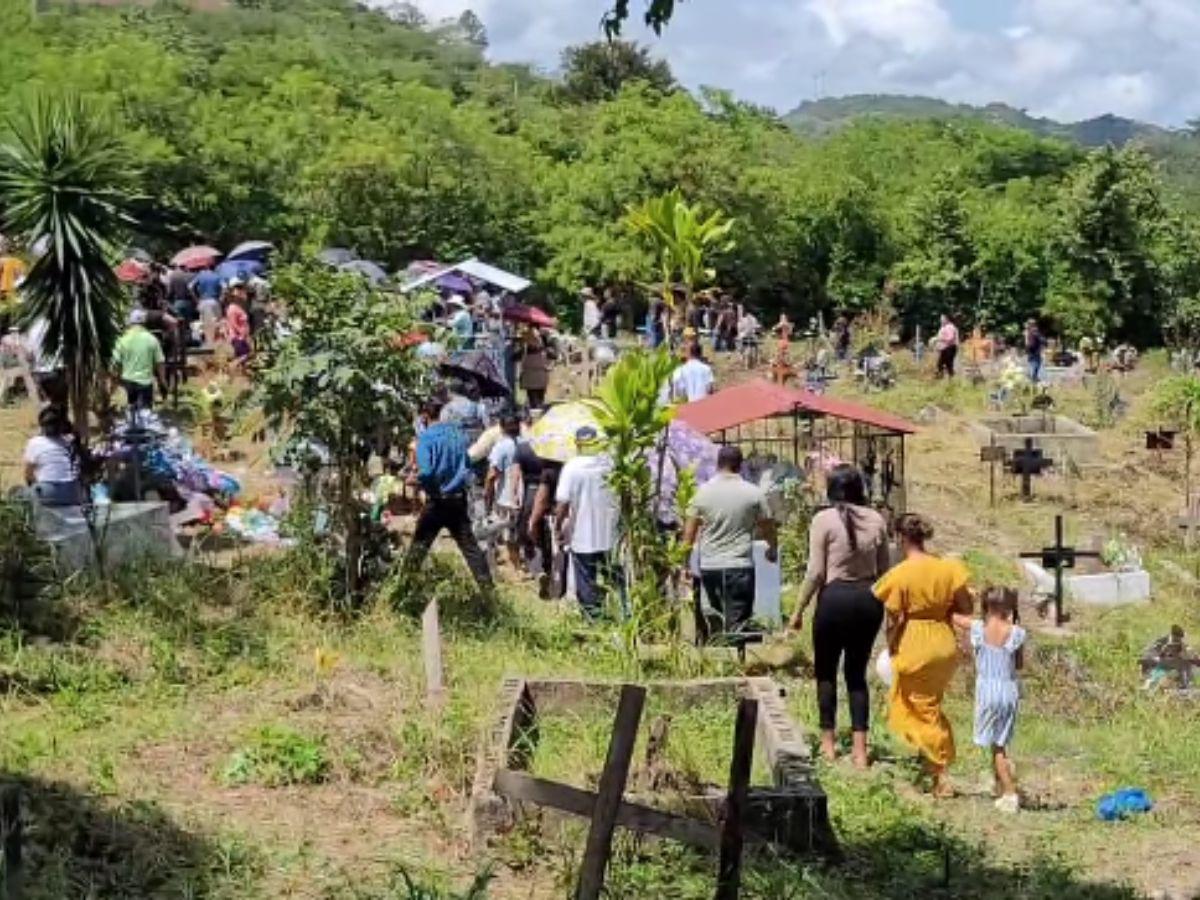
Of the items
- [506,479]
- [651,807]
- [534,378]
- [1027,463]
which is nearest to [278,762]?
[651,807]

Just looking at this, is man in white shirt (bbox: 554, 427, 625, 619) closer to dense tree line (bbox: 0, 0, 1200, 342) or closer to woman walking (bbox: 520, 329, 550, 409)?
woman walking (bbox: 520, 329, 550, 409)

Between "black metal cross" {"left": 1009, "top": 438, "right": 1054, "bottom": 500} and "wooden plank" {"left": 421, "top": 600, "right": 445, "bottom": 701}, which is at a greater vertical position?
"black metal cross" {"left": 1009, "top": 438, "right": 1054, "bottom": 500}

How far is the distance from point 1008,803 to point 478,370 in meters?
8.33

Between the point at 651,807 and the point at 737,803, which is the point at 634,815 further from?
the point at 651,807

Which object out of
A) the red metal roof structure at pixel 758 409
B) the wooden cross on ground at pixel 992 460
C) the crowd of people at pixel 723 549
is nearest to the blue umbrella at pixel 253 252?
the crowd of people at pixel 723 549

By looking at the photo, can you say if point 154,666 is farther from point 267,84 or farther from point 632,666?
point 267,84

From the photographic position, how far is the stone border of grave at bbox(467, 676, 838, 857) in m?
5.43

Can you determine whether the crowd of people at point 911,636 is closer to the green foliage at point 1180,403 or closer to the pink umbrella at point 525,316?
the green foliage at point 1180,403

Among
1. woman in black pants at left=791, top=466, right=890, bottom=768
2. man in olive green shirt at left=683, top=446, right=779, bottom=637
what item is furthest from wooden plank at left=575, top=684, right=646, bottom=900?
man in olive green shirt at left=683, top=446, right=779, bottom=637

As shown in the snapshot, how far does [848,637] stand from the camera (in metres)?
7.89

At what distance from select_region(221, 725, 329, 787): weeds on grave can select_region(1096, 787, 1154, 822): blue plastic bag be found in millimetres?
3619

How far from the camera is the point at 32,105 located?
36.9 feet

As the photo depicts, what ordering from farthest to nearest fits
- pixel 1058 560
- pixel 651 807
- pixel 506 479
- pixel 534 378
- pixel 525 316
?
pixel 525 316 → pixel 534 378 → pixel 1058 560 → pixel 506 479 → pixel 651 807

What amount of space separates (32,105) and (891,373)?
17.1 metres
